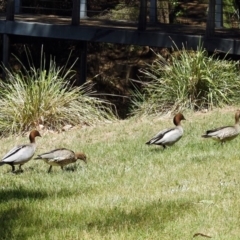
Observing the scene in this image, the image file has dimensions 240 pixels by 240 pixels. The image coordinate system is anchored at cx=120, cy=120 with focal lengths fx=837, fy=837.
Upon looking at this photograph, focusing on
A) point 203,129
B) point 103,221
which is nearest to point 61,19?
point 203,129

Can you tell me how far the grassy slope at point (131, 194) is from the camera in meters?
7.10

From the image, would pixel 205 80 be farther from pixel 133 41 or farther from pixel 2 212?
pixel 2 212

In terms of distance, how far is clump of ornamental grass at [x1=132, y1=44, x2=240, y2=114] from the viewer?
15.1 m

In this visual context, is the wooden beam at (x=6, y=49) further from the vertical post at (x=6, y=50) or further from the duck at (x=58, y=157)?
the duck at (x=58, y=157)

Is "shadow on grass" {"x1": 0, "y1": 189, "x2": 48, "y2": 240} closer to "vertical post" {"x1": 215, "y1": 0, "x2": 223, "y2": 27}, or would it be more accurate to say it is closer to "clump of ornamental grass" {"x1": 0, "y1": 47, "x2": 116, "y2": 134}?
"clump of ornamental grass" {"x1": 0, "y1": 47, "x2": 116, "y2": 134}

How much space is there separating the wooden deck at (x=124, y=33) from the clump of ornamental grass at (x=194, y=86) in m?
0.49

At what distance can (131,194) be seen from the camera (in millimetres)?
8352

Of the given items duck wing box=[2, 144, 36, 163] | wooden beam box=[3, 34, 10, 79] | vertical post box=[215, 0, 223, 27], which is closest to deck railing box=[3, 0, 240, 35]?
vertical post box=[215, 0, 223, 27]

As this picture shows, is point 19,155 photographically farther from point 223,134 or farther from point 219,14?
point 219,14

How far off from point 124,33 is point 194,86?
8.36 feet

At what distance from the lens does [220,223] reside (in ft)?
23.4

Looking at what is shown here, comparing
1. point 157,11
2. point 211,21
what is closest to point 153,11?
point 157,11

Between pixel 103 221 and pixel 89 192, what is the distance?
127 cm

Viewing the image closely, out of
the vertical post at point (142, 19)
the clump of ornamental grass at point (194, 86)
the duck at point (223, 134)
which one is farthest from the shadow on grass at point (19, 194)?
the vertical post at point (142, 19)
